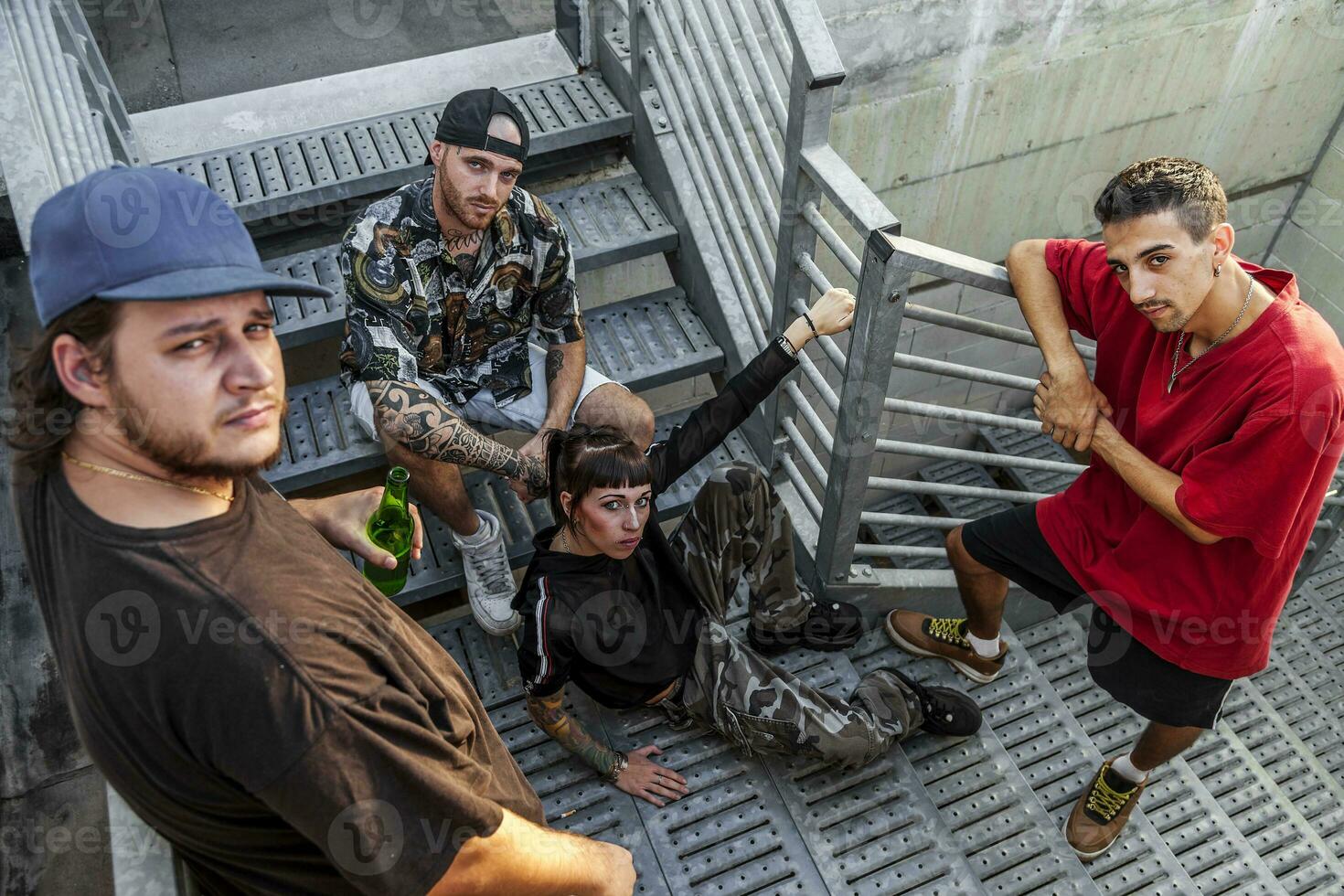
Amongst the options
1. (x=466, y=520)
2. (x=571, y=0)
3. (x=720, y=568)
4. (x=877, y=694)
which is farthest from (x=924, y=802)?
(x=571, y=0)

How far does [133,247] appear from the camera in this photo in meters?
1.12

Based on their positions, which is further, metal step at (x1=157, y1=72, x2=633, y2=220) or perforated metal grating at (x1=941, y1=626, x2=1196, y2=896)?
metal step at (x1=157, y1=72, x2=633, y2=220)

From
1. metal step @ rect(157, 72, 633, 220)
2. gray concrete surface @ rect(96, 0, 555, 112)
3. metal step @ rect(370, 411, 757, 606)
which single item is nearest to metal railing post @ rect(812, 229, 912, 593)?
metal step @ rect(370, 411, 757, 606)

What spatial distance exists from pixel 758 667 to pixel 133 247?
189 centimetres

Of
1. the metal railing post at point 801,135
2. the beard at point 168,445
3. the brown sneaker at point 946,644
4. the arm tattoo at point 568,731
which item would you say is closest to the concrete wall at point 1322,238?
the brown sneaker at point 946,644

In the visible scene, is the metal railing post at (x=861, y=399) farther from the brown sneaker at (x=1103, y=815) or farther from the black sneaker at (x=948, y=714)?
the brown sneaker at (x=1103, y=815)

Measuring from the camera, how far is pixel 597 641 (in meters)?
2.41

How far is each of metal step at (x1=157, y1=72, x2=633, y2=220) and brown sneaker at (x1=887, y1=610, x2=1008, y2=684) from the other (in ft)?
6.07

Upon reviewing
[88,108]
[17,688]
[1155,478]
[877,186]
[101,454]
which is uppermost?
[101,454]

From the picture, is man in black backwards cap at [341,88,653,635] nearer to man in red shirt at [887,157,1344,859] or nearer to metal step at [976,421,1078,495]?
man in red shirt at [887,157,1344,859]

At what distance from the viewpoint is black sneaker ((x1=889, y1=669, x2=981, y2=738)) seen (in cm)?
273

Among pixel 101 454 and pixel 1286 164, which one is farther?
pixel 1286 164

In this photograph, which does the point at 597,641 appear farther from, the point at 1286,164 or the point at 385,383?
the point at 1286,164

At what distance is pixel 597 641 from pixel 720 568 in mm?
527
